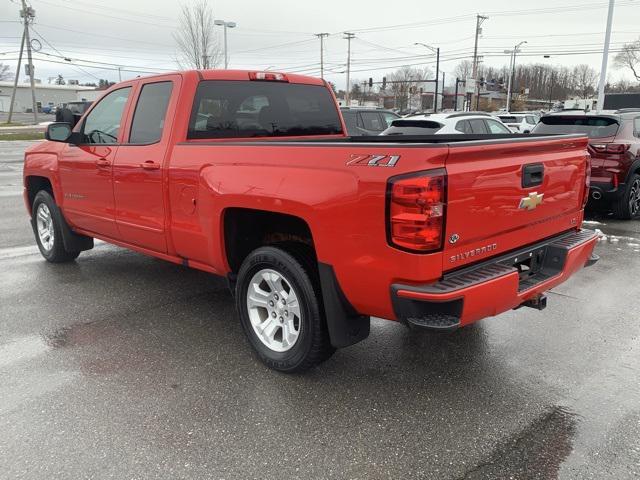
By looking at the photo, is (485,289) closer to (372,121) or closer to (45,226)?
(45,226)

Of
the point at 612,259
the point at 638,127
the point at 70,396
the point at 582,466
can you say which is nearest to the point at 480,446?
the point at 582,466

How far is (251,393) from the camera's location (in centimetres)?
332

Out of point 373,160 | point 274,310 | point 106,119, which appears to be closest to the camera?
point 373,160

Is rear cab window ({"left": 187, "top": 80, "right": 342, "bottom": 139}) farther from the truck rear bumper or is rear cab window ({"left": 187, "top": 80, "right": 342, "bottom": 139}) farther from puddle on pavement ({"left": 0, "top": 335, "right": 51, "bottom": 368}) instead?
the truck rear bumper

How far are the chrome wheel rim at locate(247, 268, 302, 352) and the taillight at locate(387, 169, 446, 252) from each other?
0.95 m

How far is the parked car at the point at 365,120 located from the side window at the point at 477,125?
2572mm

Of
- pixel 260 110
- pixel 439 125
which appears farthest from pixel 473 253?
pixel 439 125

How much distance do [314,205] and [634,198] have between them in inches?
310

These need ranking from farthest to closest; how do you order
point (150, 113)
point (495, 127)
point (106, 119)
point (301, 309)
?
point (495, 127), point (106, 119), point (150, 113), point (301, 309)

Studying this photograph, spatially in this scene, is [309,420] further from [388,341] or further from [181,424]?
[388,341]

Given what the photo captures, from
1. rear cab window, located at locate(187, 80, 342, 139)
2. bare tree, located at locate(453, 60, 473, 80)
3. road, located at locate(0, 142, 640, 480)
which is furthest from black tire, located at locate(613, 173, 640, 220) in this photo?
bare tree, located at locate(453, 60, 473, 80)

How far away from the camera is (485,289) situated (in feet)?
9.22

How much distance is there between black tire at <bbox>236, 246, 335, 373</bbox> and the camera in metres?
3.25

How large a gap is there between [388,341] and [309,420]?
1.25 m
